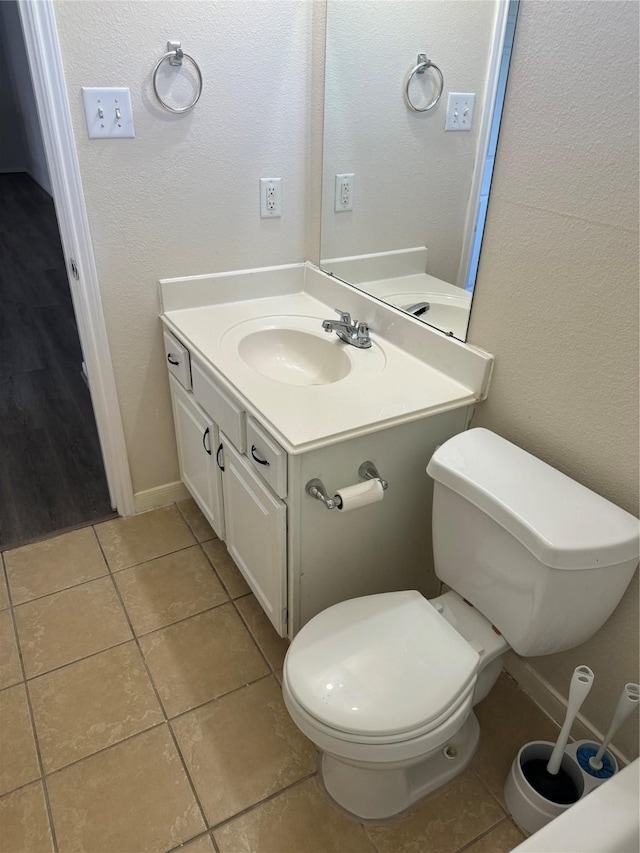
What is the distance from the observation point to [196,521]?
7.13 ft

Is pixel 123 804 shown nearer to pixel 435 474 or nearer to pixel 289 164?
pixel 435 474

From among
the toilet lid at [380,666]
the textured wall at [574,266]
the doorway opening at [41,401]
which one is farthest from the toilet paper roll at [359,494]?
the doorway opening at [41,401]

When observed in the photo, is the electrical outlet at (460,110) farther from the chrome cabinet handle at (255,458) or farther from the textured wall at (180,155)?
the chrome cabinet handle at (255,458)

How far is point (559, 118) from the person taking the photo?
1132mm

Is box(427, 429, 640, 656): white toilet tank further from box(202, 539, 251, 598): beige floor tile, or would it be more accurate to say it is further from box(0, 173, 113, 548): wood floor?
box(0, 173, 113, 548): wood floor

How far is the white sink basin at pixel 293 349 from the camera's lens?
1709mm

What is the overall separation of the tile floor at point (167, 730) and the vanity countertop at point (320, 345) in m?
0.76

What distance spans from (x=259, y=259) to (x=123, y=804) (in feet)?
5.19

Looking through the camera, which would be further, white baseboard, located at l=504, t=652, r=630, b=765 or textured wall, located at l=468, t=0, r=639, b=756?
white baseboard, located at l=504, t=652, r=630, b=765

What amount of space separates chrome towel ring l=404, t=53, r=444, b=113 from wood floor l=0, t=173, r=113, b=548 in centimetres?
168

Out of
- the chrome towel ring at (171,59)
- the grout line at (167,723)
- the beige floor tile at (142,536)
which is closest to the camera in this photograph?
the grout line at (167,723)

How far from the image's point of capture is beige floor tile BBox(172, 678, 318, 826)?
4.49 feet

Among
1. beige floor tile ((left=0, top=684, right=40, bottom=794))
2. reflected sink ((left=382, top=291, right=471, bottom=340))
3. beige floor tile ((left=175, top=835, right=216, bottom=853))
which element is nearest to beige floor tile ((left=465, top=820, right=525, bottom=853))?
beige floor tile ((left=175, top=835, right=216, bottom=853))

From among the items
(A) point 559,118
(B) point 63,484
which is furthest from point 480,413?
(B) point 63,484
